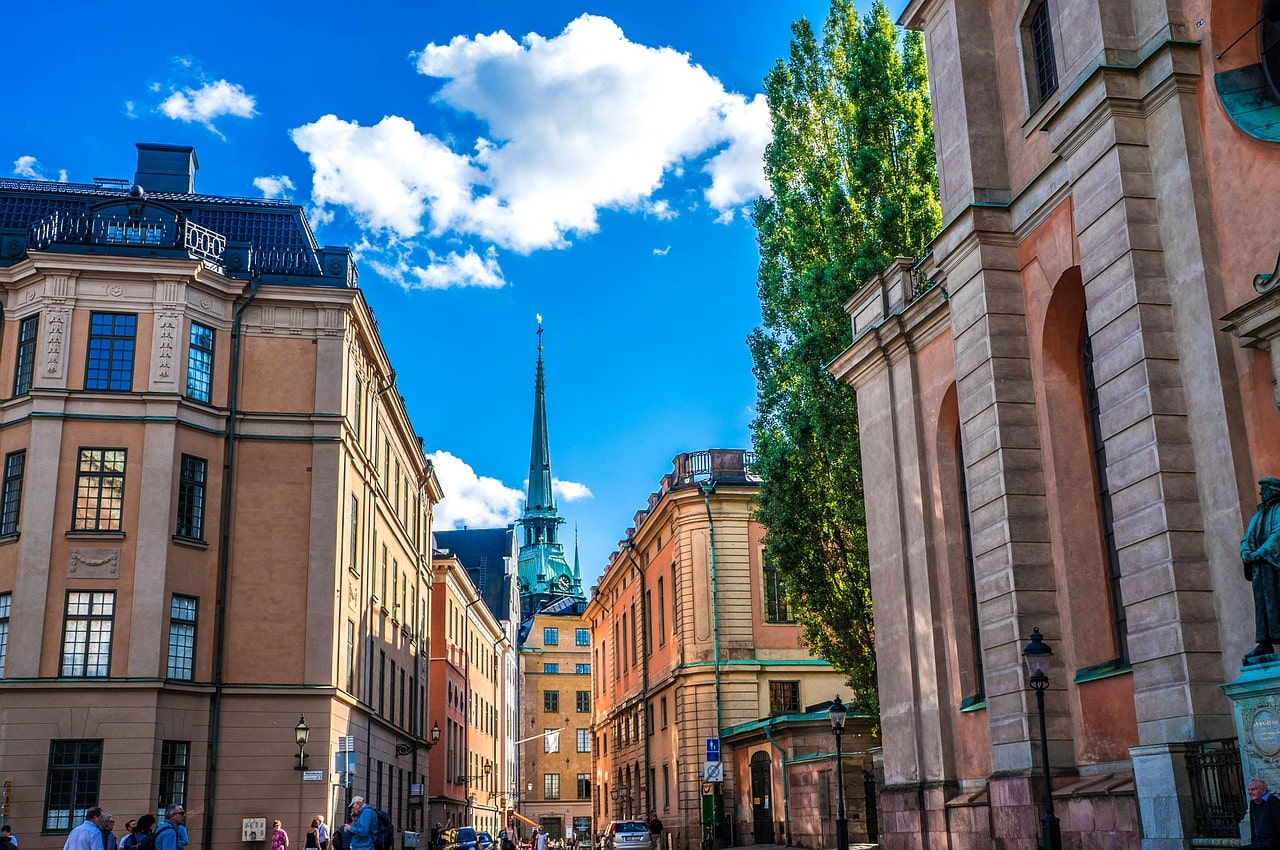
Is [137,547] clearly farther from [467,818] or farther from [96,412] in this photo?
[467,818]

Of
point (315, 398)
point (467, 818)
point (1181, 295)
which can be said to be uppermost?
point (315, 398)

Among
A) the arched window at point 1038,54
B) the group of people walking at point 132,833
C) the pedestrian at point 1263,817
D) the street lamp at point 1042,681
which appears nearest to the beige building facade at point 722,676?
the street lamp at point 1042,681

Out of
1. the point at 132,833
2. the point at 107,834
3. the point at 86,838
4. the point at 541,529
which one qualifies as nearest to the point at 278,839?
the point at 132,833

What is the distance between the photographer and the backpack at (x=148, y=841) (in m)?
15.0

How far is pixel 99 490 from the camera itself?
94.5 feet

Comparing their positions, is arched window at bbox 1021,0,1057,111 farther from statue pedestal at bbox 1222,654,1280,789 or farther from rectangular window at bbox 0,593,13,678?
rectangular window at bbox 0,593,13,678

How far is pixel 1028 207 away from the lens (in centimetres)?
1680

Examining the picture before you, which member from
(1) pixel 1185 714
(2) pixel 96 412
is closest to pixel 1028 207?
(1) pixel 1185 714

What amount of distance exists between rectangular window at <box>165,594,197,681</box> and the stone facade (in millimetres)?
16438

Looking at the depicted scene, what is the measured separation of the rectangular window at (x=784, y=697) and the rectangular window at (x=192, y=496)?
2113cm

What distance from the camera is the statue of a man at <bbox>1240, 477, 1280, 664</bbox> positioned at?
1123 centimetres

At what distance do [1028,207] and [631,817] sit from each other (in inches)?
1733

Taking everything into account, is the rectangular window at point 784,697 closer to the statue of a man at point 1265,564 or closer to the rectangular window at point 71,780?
the rectangular window at point 71,780

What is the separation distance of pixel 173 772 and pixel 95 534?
226 inches
